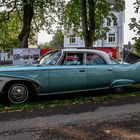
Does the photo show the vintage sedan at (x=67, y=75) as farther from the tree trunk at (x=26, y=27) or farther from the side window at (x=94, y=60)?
the tree trunk at (x=26, y=27)

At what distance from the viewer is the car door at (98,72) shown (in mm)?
9375

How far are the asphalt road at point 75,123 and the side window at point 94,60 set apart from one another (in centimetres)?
192

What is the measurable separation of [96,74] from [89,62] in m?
0.43

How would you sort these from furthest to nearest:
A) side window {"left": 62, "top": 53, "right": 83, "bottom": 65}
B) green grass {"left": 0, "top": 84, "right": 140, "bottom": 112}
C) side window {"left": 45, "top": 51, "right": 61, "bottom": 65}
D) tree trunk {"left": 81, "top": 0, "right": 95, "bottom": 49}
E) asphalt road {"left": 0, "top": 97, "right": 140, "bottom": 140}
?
tree trunk {"left": 81, "top": 0, "right": 95, "bottom": 49}, side window {"left": 62, "top": 53, "right": 83, "bottom": 65}, side window {"left": 45, "top": 51, "right": 61, "bottom": 65}, green grass {"left": 0, "top": 84, "right": 140, "bottom": 112}, asphalt road {"left": 0, "top": 97, "right": 140, "bottom": 140}

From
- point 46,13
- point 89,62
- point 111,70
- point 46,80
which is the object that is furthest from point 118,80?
point 46,13

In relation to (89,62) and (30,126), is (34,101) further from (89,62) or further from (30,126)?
(30,126)

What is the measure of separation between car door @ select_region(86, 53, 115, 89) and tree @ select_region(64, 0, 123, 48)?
547cm

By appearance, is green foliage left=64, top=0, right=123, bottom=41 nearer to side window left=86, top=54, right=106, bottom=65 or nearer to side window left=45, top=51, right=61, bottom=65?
side window left=86, top=54, right=106, bottom=65

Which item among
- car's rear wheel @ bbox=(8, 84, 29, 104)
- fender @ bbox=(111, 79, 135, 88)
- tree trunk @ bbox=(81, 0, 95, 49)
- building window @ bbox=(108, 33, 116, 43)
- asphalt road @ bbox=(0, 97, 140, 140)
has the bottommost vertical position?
asphalt road @ bbox=(0, 97, 140, 140)

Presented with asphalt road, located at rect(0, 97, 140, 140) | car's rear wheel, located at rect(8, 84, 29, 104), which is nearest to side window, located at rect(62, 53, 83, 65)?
car's rear wheel, located at rect(8, 84, 29, 104)

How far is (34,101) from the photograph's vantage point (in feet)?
29.1

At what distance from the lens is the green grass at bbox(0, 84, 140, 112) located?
26.2ft

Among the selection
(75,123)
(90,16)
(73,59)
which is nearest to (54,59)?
(73,59)

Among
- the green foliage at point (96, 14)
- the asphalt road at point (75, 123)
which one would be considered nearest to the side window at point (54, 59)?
the asphalt road at point (75, 123)
